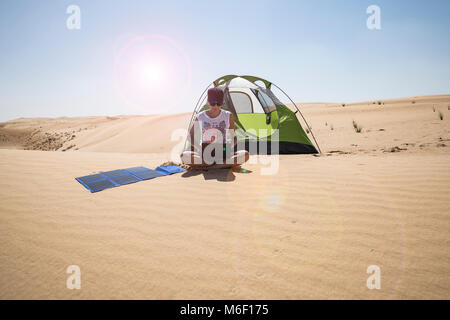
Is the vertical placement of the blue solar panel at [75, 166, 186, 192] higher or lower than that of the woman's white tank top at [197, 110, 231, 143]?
lower

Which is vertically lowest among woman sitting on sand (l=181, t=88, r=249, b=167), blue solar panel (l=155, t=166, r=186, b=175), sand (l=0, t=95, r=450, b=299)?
sand (l=0, t=95, r=450, b=299)

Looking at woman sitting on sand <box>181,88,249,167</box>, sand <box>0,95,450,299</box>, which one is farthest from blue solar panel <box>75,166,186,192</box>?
woman sitting on sand <box>181,88,249,167</box>

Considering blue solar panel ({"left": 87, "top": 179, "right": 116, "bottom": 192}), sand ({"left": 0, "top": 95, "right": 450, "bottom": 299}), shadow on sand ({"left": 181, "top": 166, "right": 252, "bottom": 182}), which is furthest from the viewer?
shadow on sand ({"left": 181, "top": 166, "right": 252, "bottom": 182})

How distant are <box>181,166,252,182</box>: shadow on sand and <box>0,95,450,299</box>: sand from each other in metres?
0.10

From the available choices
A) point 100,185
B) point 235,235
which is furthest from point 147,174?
point 235,235

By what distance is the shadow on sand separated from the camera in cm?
382

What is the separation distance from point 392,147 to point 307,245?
527cm

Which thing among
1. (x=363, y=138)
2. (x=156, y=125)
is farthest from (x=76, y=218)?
(x=156, y=125)

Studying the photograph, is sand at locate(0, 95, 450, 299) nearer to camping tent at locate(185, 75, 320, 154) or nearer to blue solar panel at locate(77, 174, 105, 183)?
blue solar panel at locate(77, 174, 105, 183)

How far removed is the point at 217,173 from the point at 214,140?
2.15ft

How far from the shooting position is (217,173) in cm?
414
